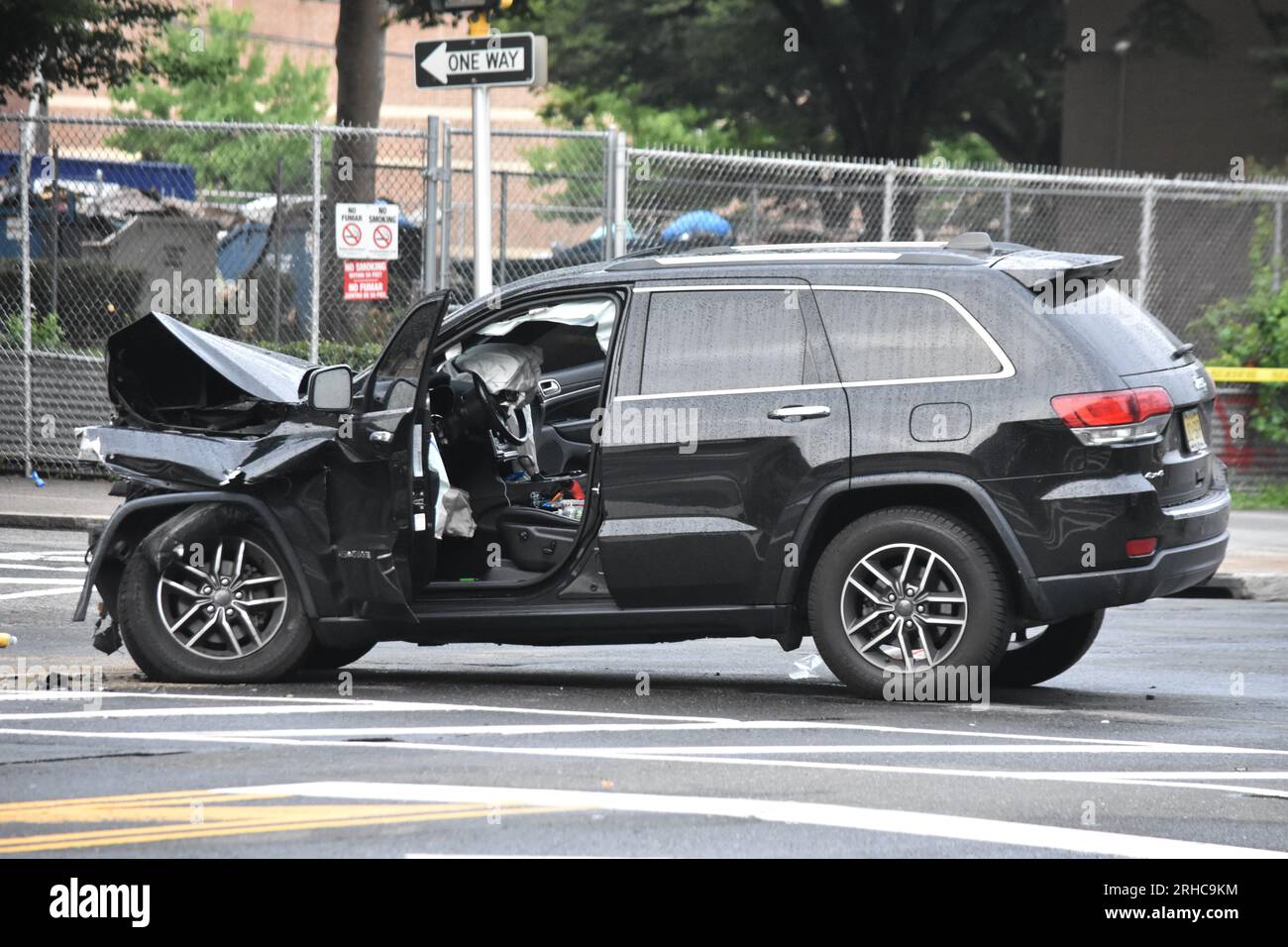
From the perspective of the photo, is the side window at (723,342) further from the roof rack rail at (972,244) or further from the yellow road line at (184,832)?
the yellow road line at (184,832)

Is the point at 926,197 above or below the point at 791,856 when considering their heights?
above

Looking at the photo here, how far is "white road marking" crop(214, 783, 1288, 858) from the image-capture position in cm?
565

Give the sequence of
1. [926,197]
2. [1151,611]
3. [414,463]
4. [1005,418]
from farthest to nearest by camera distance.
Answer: [926,197] < [1151,611] < [414,463] < [1005,418]

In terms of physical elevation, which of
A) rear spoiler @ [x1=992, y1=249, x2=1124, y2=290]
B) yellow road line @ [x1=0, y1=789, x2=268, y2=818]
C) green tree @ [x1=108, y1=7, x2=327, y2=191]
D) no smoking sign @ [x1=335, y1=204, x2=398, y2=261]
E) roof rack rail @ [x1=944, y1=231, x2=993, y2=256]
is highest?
green tree @ [x1=108, y1=7, x2=327, y2=191]

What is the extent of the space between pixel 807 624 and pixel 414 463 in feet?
5.66

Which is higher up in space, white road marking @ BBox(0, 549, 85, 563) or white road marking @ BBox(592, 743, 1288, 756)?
white road marking @ BBox(592, 743, 1288, 756)

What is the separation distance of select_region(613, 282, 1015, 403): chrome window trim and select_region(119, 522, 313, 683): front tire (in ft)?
5.36

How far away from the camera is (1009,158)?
141ft

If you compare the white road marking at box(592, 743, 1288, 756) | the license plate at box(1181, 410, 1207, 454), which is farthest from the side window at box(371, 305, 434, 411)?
the license plate at box(1181, 410, 1207, 454)

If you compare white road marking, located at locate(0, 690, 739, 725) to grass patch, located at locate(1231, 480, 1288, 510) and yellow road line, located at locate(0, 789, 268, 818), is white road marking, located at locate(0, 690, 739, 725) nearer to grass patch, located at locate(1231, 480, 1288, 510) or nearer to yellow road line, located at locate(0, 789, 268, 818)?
yellow road line, located at locate(0, 789, 268, 818)

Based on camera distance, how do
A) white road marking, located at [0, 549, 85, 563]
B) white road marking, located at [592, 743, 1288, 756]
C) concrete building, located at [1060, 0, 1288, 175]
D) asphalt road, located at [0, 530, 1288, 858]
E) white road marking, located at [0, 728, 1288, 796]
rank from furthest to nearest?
concrete building, located at [1060, 0, 1288, 175]
white road marking, located at [0, 549, 85, 563]
white road marking, located at [592, 743, 1288, 756]
white road marking, located at [0, 728, 1288, 796]
asphalt road, located at [0, 530, 1288, 858]

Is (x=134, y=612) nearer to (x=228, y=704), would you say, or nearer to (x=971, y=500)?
(x=228, y=704)

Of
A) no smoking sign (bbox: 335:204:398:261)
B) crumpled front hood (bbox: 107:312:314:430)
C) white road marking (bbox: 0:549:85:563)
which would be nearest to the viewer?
crumpled front hood (bbox: 107:312:314:430)
